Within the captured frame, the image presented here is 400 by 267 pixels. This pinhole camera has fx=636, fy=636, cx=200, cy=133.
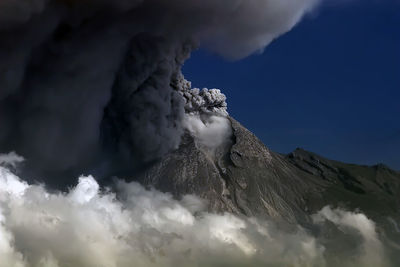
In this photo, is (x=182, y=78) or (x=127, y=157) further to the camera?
(x=127, y=157)

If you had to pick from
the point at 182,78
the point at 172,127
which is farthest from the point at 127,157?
the point at 182,78

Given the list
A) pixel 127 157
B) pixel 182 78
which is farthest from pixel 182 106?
pixel 127 157

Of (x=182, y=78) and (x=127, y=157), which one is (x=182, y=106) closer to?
(x=182, y=78)

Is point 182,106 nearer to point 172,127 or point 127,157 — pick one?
point 172,127

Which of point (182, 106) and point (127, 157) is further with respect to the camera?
point (127, 157)

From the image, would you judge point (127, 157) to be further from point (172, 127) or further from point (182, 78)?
point (182, 78)
